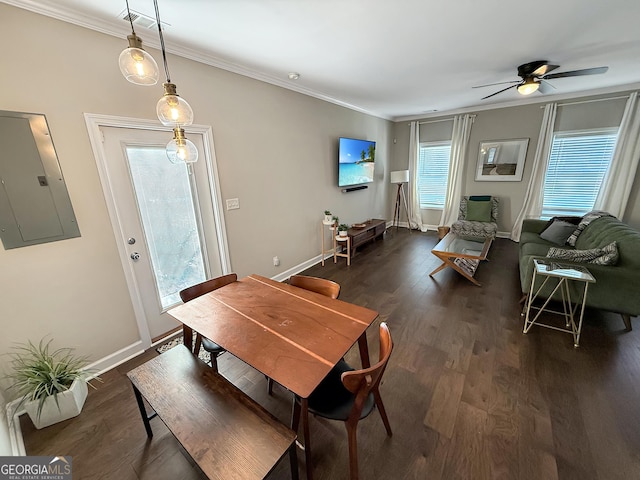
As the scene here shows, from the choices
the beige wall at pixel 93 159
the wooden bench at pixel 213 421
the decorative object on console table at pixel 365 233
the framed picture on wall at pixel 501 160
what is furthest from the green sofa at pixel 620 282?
the beige wall at pixel 93 159

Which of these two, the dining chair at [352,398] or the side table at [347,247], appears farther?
the side table at [347,247]

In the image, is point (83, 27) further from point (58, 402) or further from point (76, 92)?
point (58, 402)

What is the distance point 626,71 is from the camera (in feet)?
10.4

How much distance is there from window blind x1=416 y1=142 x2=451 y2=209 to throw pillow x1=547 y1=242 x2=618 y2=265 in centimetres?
348

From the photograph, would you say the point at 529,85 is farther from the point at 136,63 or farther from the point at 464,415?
the point at 136,63

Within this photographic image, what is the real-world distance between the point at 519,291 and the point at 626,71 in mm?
3237

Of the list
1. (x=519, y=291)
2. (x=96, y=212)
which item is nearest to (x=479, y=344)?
(x=519, y=291)

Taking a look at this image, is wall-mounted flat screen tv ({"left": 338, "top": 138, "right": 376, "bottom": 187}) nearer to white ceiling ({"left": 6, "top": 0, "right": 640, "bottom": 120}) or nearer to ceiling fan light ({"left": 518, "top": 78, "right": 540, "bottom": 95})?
white ceiling ({"left": 6, "top": 0, "right": 640, "bottom": 120})

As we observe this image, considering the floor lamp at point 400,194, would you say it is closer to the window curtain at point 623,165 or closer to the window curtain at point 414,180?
the window curtain at point 414,180

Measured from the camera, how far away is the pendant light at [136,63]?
112 cm

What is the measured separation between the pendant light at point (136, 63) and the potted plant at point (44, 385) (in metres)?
1.86

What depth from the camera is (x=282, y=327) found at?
52.7 inches

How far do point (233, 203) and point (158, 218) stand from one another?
75 centimetres

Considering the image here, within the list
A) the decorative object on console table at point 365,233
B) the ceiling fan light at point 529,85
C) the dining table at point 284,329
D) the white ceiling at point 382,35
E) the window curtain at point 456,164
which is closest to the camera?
the dining table at point 284,329
